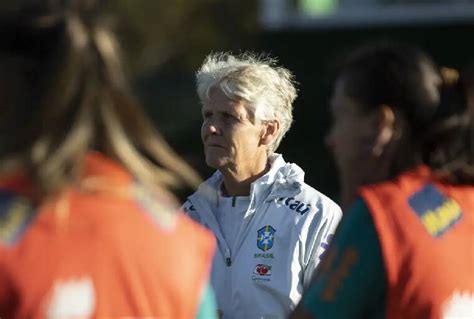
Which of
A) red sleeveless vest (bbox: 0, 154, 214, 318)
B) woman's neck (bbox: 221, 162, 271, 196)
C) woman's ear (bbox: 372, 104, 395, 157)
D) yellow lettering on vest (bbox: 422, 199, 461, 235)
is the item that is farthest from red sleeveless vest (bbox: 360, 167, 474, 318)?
woman's neck (bbox: 221, 162, 271, 196)

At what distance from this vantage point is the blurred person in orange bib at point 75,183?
2877 millimetres

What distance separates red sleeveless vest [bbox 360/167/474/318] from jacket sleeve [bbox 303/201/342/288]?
189cm

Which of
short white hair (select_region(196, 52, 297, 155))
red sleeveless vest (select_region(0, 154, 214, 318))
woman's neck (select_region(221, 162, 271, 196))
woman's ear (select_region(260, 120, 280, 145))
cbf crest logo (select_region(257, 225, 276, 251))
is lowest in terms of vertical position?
cbf crest logo (select_region(257, 225, 276, 251))

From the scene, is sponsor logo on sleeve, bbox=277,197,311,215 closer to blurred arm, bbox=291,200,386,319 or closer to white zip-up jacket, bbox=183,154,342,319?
white zip-up jacket, bbox=183,154,342,319

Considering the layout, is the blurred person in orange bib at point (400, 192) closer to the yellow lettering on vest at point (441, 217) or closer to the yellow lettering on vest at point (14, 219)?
the yellow lettering on vest at point (441, 217)

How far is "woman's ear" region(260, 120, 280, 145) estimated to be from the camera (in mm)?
5742

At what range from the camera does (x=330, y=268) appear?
11.0ft

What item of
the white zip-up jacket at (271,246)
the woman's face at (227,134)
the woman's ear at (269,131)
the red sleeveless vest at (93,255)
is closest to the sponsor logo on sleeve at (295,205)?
the white zip-up jacket at (271,246)

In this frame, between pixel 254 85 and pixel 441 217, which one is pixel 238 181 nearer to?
pixel 254 85

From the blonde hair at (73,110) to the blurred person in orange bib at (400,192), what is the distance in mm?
532

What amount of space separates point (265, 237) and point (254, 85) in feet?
2.13

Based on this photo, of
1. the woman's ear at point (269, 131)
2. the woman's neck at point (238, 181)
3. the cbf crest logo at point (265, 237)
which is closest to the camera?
the cbf crest logo at point (265, 237)

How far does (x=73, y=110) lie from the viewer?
2896 millimetres

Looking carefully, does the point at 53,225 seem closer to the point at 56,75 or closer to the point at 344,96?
the point at 56,75
